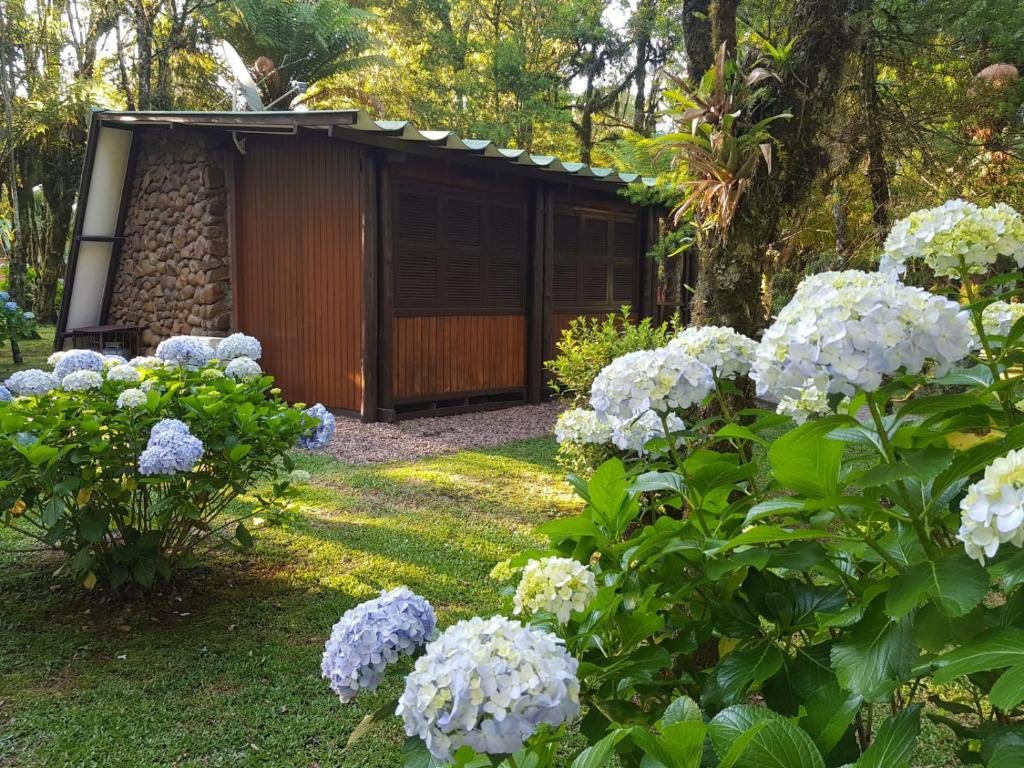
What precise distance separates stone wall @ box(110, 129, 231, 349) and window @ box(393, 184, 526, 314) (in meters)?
2.35

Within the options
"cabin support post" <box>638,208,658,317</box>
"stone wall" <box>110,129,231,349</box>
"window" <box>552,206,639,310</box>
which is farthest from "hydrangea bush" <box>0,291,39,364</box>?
"cabin support post" <box>638,208,658,317</box>

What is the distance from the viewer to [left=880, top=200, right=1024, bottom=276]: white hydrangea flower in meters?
1.30

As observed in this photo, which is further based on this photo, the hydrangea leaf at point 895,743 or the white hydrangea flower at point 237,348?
the white hydrangea flower at point 237,348

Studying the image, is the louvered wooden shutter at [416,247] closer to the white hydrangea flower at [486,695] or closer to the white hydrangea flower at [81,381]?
the white hydrangea flower at [81,381]

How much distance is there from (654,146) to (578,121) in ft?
65.0

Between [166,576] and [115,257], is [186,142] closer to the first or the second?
[115,257]

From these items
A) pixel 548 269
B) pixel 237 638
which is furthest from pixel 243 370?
pixel 548 269

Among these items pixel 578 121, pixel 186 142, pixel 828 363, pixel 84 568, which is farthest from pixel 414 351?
pixel 578 121

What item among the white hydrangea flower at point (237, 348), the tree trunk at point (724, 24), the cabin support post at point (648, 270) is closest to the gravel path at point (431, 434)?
the white hydrangea flower at point (237, 348)

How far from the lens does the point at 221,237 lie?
9102 mm

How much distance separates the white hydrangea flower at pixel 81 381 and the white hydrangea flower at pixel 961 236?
125 inches

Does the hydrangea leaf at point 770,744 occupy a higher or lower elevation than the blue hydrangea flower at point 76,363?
lower

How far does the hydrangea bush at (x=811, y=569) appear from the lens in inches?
34.4

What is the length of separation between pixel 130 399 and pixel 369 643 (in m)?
2.34
